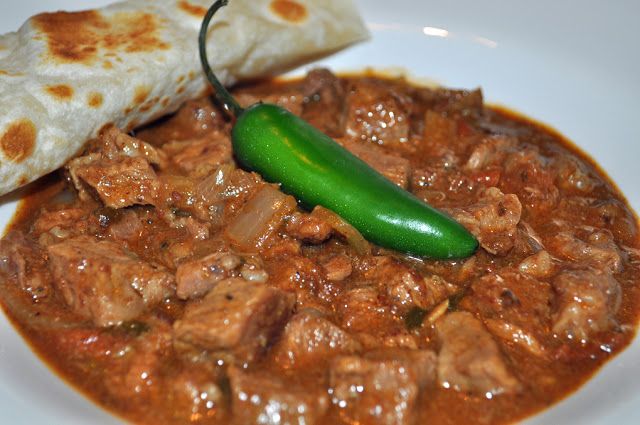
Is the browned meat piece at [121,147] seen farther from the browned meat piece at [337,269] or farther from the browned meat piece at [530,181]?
the browned meat piece at [530,181]

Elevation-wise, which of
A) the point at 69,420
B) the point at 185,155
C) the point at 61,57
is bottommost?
the point at 69,420

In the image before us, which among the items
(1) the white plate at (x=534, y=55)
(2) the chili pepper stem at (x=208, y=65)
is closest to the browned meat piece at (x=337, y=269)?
(2) the chili pepper stem at (x=208, y=65)

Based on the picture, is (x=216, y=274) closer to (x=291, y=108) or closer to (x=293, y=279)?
(x=293, y=279)

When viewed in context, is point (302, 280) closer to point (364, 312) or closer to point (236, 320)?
point (364, 312)

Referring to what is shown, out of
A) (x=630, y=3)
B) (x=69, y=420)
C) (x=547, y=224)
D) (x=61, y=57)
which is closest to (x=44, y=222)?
(x=61, y=57)

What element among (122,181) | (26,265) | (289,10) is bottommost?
(26,265)

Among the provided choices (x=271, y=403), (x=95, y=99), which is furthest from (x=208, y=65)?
(x=271, y=403)
